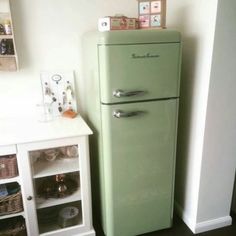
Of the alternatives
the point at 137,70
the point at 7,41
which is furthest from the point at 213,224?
the point at 7,41

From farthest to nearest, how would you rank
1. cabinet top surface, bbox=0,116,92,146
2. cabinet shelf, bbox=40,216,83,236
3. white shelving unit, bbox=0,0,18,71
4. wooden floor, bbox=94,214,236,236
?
wooden floor, bbox=94,214,236,236, cabinet shelf, bbox=40,216,83,236, white shelving unit, bbox=0,0,18,71, cabinet top surface, bbox=0,116,92,146

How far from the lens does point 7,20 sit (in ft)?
5.43

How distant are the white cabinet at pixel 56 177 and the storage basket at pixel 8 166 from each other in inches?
1.6

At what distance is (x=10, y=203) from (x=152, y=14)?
Answer: 154 centimetres

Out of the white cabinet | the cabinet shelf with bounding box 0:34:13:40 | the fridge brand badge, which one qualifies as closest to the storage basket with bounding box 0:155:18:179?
the white cabinet

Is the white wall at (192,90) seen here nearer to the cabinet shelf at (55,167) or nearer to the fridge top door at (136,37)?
A: the fridge top door at (136,37)

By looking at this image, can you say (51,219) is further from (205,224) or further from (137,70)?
(137,70)

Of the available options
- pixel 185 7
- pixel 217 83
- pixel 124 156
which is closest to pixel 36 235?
pixel 124 156

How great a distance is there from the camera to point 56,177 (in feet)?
6.37

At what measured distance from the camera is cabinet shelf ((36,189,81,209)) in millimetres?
1716

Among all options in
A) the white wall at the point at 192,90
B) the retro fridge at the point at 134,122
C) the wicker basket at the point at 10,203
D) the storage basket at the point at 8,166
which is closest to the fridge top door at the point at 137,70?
the retro fridge at the point at 134,122

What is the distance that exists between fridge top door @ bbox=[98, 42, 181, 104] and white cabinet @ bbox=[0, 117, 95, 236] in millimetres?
349

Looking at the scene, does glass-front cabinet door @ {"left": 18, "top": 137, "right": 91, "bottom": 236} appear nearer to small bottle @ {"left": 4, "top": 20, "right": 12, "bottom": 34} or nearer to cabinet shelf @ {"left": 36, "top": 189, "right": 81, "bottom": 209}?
cabinet shelf @ {"left": 36, "top": 189, "right": 81, "bottom": 209}

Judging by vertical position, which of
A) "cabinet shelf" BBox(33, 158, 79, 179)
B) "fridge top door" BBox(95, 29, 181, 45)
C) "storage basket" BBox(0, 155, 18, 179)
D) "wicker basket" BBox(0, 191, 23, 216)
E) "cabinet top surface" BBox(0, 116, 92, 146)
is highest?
"fridge top door" BBox(95, 29, 181, 45)
